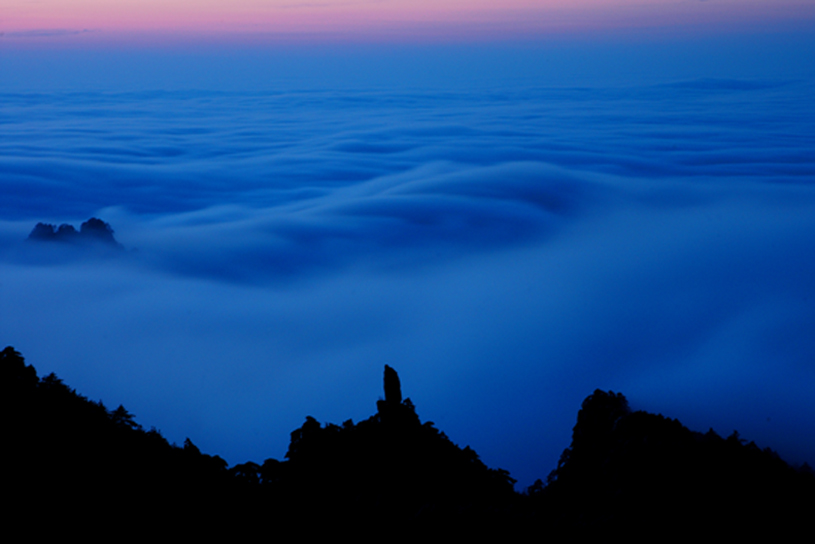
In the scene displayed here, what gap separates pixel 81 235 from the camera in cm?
3288

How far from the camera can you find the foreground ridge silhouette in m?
4.24

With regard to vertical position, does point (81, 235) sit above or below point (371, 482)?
above

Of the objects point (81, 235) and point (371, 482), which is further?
point (81, 235)

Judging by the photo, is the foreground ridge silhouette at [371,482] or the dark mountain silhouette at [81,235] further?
the dark mountain silhouette at [81,235]

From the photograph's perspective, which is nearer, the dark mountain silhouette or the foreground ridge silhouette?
the foreground ridge silhouette

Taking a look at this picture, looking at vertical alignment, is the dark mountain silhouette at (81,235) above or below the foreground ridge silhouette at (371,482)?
above

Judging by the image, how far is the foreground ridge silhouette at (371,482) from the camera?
13.9 ft

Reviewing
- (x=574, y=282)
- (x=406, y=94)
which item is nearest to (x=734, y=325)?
(x=574, y=282)

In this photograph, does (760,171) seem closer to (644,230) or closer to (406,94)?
(644,230)

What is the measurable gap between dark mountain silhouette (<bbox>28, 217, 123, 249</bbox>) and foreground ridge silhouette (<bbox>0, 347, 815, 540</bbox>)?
3031 cm

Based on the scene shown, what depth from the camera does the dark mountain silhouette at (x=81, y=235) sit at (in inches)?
1283

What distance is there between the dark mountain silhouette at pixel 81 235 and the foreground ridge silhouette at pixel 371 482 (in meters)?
30.3

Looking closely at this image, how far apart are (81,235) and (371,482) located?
1312 inches

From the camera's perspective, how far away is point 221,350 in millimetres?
24094
